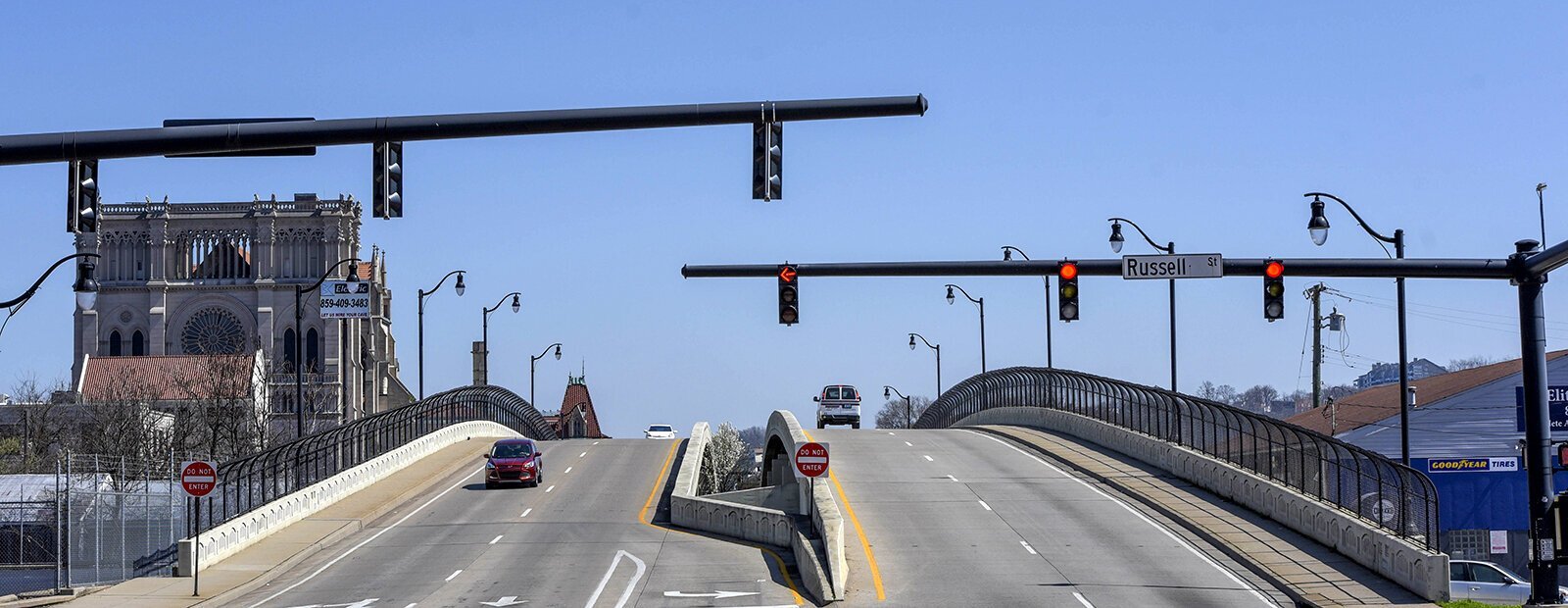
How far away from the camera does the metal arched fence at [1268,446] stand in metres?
28.2

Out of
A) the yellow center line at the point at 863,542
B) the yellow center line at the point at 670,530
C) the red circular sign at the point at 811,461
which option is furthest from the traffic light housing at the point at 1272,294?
the red circular sign at the point at 811,461

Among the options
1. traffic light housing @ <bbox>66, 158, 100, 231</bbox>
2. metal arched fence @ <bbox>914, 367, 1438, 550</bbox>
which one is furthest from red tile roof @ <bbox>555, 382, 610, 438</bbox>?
traffic light housing @ <bbox>66, 158, 100, 231</bbox>

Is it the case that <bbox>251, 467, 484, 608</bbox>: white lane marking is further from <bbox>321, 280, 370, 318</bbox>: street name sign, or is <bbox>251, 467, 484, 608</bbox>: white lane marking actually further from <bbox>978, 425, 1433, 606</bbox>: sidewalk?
<bbox>978, 425, 1433, 606</bbox>: sidewalk

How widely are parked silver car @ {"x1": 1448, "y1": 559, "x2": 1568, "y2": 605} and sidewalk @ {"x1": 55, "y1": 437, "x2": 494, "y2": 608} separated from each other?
2452 cm

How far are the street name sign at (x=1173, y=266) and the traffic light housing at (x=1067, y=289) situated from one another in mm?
895

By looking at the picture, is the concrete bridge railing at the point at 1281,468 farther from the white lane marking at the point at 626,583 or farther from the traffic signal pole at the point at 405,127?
the traffic signal pole at the point at 405,127

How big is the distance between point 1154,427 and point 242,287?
12892 centimetres

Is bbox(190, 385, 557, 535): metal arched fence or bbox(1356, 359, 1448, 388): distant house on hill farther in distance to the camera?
bbox(1356, 359, 1448, 388): distant house on hill

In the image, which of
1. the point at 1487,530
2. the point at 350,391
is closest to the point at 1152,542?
the point at 1487,530

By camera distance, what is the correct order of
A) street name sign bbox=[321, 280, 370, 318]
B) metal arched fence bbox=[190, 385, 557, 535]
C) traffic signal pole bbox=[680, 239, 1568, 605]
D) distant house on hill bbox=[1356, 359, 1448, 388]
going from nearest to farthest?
traffic signal pole bbox=[680, 239, 1568, 605] < metal arched fence bbox=[190, 385, 557, 535] < street name sign bbox=[321, 280, 370, 318] < distant house on hill bbox=[1356, 359, 1448, 388]

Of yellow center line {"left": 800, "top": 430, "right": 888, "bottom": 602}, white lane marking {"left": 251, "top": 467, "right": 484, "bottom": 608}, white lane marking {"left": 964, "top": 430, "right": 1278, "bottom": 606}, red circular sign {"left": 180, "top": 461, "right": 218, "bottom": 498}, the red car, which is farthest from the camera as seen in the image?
the red car

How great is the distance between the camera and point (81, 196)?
1482 centimetres

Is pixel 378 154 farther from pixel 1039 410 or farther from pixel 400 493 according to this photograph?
pixel 1039 410

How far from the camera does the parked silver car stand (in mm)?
33188
